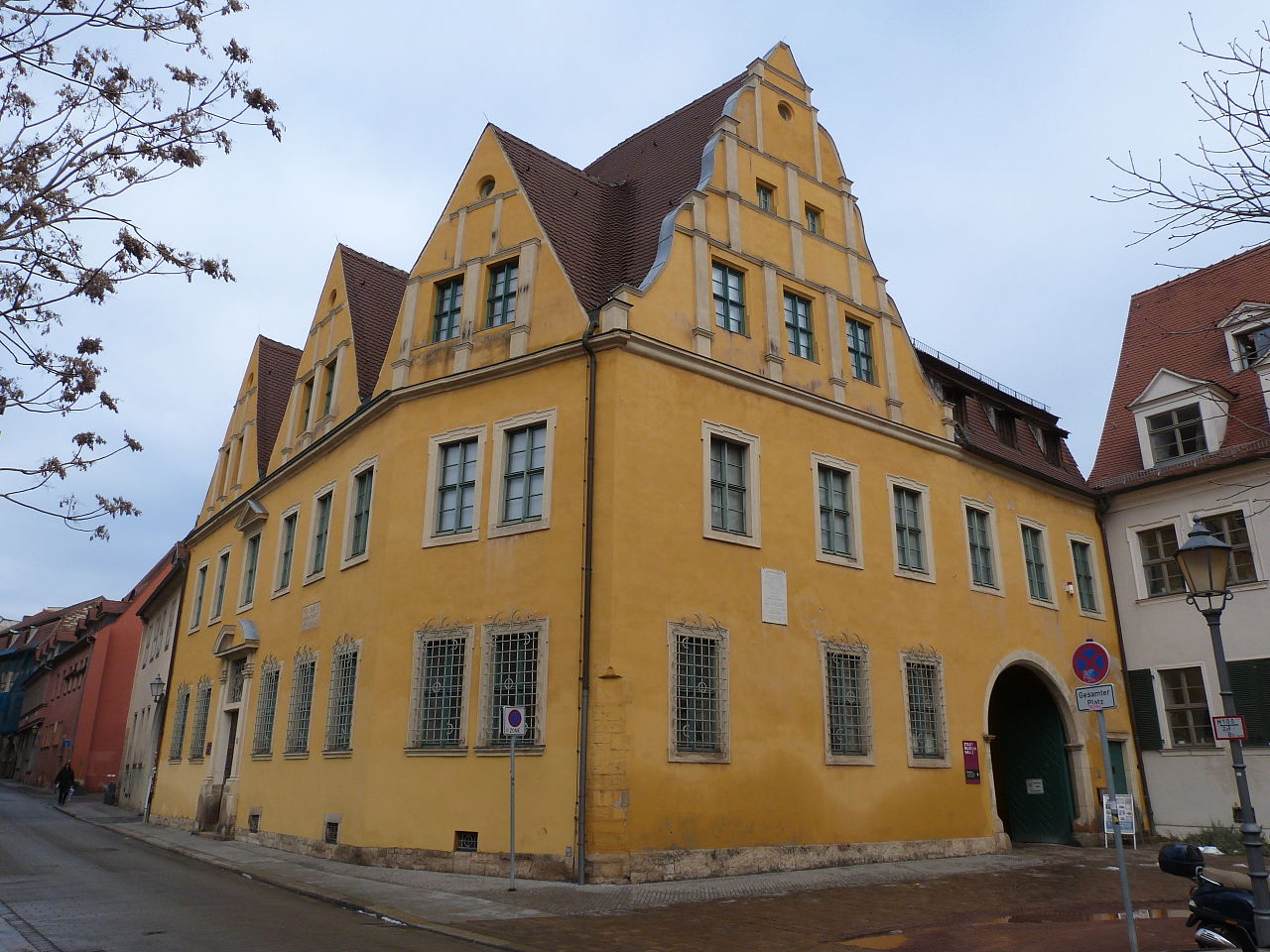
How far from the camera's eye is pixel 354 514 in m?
18.9

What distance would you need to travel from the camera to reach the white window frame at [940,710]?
59.7 ft

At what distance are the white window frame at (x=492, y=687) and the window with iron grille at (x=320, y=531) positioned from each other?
5.97 metres

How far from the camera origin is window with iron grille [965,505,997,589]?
21.4 meters

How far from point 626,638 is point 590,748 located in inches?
66.4

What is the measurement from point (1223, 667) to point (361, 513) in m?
14.5

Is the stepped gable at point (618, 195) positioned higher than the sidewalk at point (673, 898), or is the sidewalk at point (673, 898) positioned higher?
the stepped gable at point (618, 195)

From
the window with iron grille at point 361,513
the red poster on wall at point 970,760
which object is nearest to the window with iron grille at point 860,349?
the red poster on wall at point 970,760

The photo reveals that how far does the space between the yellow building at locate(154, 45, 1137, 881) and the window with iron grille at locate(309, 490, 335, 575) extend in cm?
9

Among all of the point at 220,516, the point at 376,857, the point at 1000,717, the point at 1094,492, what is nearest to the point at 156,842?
the point at 376,857

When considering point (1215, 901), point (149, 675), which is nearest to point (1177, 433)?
point (1215, 901)

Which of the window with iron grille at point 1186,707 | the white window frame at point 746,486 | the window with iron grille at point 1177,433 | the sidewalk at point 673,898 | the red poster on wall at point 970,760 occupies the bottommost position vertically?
the sidewalk at point 673,898

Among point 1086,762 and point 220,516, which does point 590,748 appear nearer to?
point 1086,762

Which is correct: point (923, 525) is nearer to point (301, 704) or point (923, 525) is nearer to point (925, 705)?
point (925, 705)

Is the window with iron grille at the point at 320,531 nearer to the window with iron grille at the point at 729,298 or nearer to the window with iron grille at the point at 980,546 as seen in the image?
the window with iron grille at the point at 729,298
